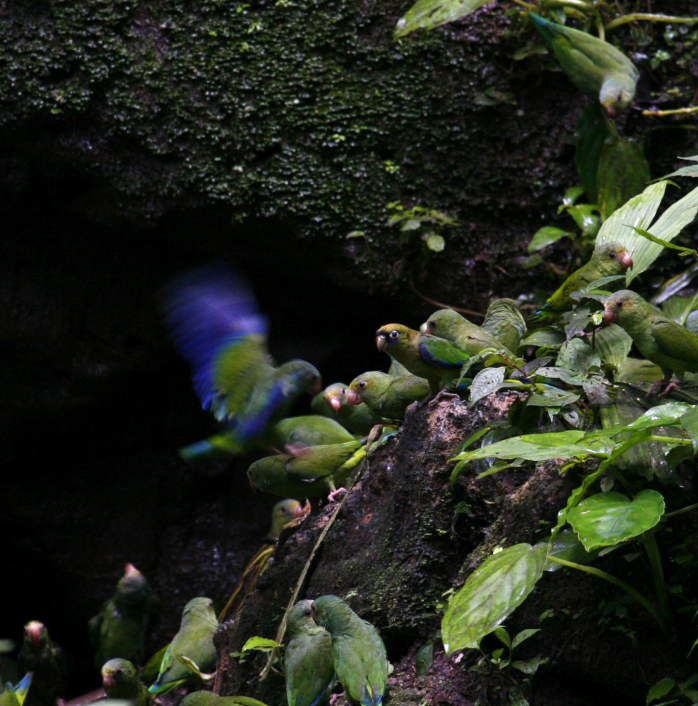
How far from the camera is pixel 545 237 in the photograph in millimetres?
4074

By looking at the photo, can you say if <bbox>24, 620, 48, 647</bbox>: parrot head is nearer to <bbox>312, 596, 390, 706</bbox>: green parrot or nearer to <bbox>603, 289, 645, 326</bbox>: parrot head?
<bbox>312, 596, 390, 706</bbox>: green parrot

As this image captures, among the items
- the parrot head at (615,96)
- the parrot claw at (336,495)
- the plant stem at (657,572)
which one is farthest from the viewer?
the parrot head at (615,96)

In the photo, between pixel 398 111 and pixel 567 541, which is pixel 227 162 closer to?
pixel 398 111


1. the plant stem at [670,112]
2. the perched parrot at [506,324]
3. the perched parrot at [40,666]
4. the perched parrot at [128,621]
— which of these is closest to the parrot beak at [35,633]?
the perched parrot at [40,666]

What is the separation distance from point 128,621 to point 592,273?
9.01 ft

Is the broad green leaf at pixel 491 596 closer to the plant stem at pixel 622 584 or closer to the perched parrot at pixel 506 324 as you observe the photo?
the plant stem at pixel 622 584

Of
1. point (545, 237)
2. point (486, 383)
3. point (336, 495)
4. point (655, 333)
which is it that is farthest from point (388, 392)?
point (545, 237)

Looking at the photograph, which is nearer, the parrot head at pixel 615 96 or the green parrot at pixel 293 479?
the green parrot at pixel 293 479

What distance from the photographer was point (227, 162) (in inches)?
164

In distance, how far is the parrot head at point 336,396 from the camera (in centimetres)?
368

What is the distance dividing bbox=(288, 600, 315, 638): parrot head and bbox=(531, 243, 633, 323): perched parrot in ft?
4.06

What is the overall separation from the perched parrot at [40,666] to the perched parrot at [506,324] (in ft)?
8.39

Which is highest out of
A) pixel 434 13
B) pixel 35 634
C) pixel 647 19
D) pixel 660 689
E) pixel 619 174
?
pixel 434 13

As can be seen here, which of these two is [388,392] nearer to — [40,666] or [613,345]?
[613,345]
